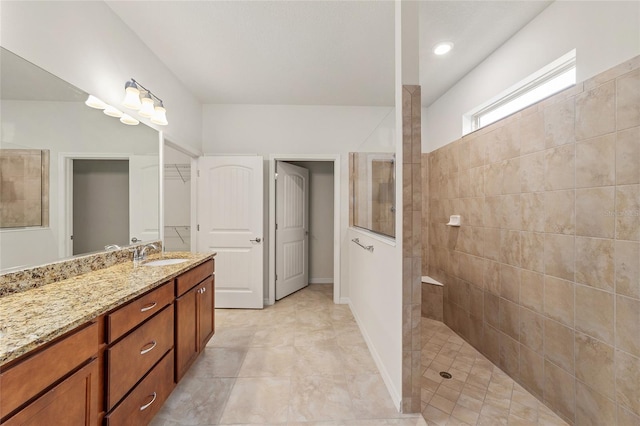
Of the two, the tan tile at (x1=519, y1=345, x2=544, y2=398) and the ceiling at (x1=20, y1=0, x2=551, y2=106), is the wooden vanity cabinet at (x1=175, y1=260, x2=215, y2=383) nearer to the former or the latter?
the ceiling at (x1=20, y1=0, x2=551, y2=106)

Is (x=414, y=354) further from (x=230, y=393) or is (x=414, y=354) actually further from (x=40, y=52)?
(x=40, y=52)

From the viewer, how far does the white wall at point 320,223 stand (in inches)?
171

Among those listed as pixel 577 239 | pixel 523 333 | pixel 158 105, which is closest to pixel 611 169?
pixel 577 239

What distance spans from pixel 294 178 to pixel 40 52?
2704 millimetres

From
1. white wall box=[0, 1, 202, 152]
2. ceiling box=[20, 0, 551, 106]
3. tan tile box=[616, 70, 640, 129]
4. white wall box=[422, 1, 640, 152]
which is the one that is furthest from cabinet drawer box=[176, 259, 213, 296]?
white wall box=[422, 1, 640, 152]

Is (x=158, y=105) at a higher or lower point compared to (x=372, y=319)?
higher

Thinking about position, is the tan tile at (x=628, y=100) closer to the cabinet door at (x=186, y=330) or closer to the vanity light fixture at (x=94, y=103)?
the cabinet door at (x=186, y=330)

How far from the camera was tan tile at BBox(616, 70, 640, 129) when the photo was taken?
1189 millimetres

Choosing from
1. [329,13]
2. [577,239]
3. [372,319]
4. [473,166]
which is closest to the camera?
[577,239]

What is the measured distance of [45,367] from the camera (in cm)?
76

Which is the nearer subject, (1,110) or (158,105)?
(1,110)

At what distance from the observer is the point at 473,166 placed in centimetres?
235

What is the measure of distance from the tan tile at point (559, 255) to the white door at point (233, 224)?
8.93 feet

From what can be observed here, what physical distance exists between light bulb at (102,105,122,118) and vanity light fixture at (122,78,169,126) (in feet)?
0.25
